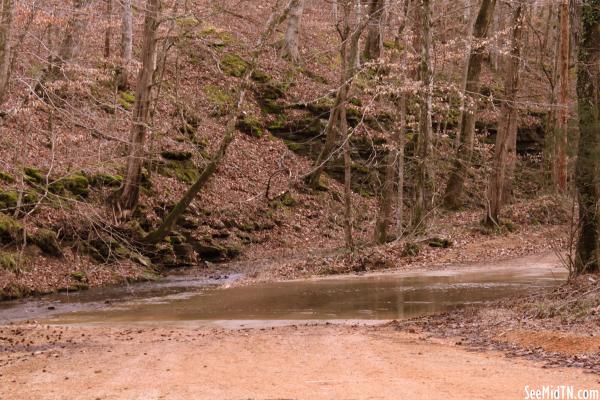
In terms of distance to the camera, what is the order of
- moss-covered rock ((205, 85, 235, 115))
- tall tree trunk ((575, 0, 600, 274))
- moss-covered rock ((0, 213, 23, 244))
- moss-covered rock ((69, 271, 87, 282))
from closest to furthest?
tall tree trunk ((575, 0, 600, 274)) → moss-covered rock ((0, 213, 23, 244)) → moss-covered rock ((69, 271, 87, 282)) → moss-covered rock ((205, 85, 235, 115))

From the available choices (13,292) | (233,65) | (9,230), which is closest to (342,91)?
(9,230)

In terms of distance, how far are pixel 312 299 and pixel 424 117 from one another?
831cm

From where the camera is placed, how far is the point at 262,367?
27.9 feet

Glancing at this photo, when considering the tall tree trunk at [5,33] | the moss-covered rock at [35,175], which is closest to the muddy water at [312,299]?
the moss-covered rock at [35,175]

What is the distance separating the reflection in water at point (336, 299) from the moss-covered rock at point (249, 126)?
43.6 feet

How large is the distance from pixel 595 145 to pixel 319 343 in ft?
16.4

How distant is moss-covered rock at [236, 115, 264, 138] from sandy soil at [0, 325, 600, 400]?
61.0ft

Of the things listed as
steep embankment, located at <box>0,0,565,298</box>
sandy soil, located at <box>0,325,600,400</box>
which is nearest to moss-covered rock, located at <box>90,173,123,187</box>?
steep embankment, located at <box>0,0,565,298</box>

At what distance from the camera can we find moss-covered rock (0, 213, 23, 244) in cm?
1700

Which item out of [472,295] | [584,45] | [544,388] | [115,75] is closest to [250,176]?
[115,75]

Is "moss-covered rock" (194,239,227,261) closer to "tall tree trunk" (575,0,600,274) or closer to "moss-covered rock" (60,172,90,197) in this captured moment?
"moss-covered rock" (60,172,90,197)

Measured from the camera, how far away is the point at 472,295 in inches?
545

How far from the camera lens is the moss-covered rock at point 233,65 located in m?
31.9

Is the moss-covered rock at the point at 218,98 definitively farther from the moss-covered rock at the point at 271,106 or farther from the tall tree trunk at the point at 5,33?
the tall tree trunk at the point at 5,33
